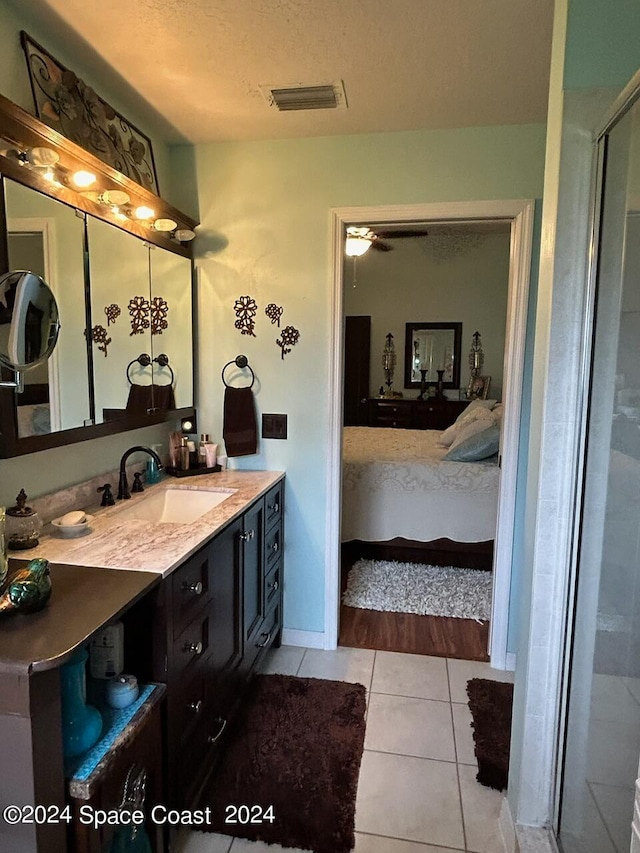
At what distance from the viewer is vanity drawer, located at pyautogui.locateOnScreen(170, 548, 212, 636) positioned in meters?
1.45

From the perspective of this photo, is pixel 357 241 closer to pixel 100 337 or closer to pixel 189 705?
pixel 100 337

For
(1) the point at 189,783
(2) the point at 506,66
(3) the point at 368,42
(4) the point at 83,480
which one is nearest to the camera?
(1) the point at 189,783

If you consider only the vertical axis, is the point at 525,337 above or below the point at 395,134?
below

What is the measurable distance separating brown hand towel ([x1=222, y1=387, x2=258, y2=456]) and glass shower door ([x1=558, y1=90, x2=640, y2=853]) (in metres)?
1.60

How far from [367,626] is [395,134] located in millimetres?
2502

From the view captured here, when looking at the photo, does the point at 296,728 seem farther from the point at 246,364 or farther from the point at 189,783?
the point at 246,364

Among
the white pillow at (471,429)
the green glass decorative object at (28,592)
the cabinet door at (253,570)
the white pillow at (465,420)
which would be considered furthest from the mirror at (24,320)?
the white pillow at (465,420)

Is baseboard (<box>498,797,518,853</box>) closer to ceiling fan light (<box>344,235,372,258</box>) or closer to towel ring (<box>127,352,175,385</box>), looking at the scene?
towel ring (<box>127,352,175,385</box>)

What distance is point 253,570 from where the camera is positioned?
85.6 inches

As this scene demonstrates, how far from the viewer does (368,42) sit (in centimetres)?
172

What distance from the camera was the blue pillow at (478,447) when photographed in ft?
11.9

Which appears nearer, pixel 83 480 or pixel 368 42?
pixel 368 42

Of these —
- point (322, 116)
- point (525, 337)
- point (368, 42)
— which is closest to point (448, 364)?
point (525, 337)

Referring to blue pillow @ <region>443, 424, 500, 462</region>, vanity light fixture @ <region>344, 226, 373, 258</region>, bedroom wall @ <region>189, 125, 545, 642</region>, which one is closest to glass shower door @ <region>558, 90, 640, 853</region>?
bedroom wall @ <region>189, 125, 545, 642</region>
